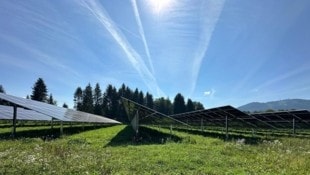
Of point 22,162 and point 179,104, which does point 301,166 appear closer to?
point 22,162

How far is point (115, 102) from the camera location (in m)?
113

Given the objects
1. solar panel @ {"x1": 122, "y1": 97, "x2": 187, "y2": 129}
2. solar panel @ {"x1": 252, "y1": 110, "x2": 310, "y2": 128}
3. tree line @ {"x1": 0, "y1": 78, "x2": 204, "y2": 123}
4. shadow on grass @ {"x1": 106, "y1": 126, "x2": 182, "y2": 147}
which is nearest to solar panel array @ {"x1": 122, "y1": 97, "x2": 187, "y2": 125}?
solar panel @ {"x1": 122, "y1": 97, "x2": 187, "y2": 129}

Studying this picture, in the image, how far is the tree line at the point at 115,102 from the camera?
110 meters

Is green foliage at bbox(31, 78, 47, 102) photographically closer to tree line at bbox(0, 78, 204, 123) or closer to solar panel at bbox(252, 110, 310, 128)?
tree line at bbox(0, 78, 204, 123)

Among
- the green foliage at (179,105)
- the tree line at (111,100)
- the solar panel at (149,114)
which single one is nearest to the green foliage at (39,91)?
the tree line at (111,100)

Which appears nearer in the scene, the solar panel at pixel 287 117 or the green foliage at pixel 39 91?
the solar panel at pixel 287 117

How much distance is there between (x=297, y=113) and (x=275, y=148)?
13914 millimetres

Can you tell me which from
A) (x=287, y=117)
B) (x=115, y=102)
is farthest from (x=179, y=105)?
(x=287, y=117)

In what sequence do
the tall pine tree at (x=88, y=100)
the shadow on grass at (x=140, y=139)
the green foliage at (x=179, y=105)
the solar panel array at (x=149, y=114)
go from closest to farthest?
the shadow on grass at (x=140, y=139) < the solar panel array at (x=149, y=114) < the tall pine tree at (x=88, y=100) < the green foliage at (x=179, y=105)

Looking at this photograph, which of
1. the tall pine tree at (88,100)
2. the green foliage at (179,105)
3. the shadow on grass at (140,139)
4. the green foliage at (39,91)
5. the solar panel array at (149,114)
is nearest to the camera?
the shadow on grass at (140,139)

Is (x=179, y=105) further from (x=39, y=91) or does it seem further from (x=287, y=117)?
(x=287, y=117)

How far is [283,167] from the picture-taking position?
389 inches

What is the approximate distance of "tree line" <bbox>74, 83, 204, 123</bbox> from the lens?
109812 millimetres

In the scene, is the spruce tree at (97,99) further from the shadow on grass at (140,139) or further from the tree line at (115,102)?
the shadow on grass at (140,139)
